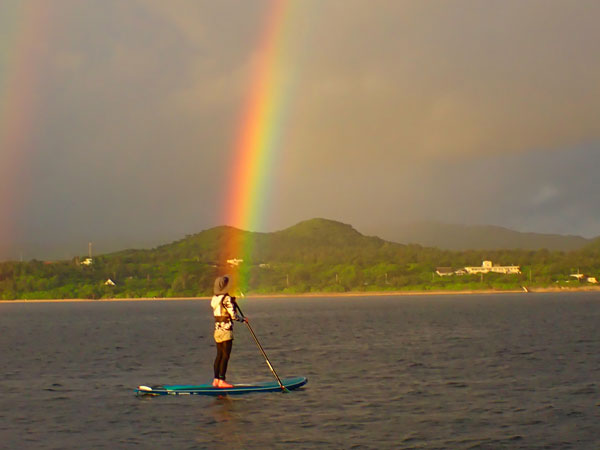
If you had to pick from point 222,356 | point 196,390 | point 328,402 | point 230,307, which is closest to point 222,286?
point 230,307

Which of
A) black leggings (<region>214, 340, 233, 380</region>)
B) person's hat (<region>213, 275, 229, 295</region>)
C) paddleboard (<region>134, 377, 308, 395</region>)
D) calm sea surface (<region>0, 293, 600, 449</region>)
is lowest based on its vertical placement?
calm sea surface (<region>0, 293, 600, 449</region>)

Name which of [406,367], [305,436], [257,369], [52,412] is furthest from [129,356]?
[305,436]

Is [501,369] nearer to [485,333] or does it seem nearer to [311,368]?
[311,368]

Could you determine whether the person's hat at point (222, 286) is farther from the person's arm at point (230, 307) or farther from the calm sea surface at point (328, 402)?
the calm sea surface at point (328, 402)

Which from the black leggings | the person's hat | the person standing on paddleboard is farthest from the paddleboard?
the person's hat

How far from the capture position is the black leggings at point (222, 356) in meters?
31.9

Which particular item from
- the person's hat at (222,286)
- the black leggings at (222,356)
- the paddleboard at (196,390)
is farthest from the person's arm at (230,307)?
the paddleboard at (196,390)

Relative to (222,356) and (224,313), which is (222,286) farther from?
(222,356)

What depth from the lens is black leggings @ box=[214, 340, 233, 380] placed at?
105 ft

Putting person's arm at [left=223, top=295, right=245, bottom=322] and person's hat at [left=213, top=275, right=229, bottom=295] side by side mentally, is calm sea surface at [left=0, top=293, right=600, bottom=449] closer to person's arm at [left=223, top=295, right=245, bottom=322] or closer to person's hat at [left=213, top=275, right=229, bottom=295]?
person's arm at [left=223, top=295, right=245, bottom=322]

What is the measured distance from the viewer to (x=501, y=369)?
43500 millimetres

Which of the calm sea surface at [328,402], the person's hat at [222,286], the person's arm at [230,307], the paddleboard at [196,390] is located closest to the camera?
the calm sea surface at [328,402]

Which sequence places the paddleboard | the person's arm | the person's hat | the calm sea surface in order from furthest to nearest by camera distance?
the paddleboard, the person's hat, the person's arm, the calm sea surface

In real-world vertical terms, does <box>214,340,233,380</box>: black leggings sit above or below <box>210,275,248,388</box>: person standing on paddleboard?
below
